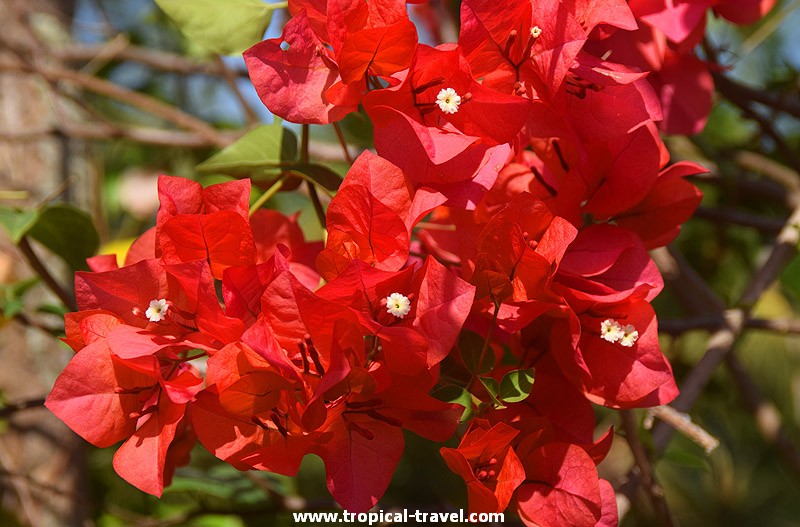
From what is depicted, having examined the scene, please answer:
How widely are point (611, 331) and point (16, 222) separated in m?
0.51

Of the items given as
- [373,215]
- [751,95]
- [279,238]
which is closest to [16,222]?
[279,238]

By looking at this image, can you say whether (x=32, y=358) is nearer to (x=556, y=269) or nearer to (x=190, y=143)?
(x=190, y=143)

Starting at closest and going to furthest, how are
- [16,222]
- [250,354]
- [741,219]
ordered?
[250,354]
[16,222]
[741,219]

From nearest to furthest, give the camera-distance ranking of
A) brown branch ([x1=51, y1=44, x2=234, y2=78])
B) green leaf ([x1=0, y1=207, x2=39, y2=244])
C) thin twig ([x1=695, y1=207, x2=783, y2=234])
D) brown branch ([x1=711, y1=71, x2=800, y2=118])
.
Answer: green leaf ([x1=0, y1=207, x2=39, y2=244]), brown branch ([x1=711, y1=71, x2=800, y2=118]), thin twig ([x1=695, y1=207, x2=783, y2=234]), brown branch ([x1=51, y1=44, x2=234, y2=78])

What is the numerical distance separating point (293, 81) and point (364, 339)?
16cm

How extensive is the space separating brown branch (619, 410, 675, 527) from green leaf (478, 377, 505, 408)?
0.12 metres

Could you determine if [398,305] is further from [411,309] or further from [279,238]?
[279,238]

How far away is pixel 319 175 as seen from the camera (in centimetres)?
56

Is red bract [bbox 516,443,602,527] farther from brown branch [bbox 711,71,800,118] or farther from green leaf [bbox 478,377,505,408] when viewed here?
brown branch [bbox 711,71,800,118]

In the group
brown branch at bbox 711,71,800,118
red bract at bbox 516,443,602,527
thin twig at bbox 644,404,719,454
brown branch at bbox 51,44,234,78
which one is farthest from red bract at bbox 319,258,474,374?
brown branch at bbox 51,44,234,78

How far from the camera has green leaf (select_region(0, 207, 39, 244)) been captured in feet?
2.14

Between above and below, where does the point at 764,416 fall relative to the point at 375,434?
below

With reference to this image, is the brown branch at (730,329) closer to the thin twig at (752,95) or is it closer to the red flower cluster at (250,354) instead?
the thin twig at (752,95)

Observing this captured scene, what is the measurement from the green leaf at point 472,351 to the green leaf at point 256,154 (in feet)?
0.64
